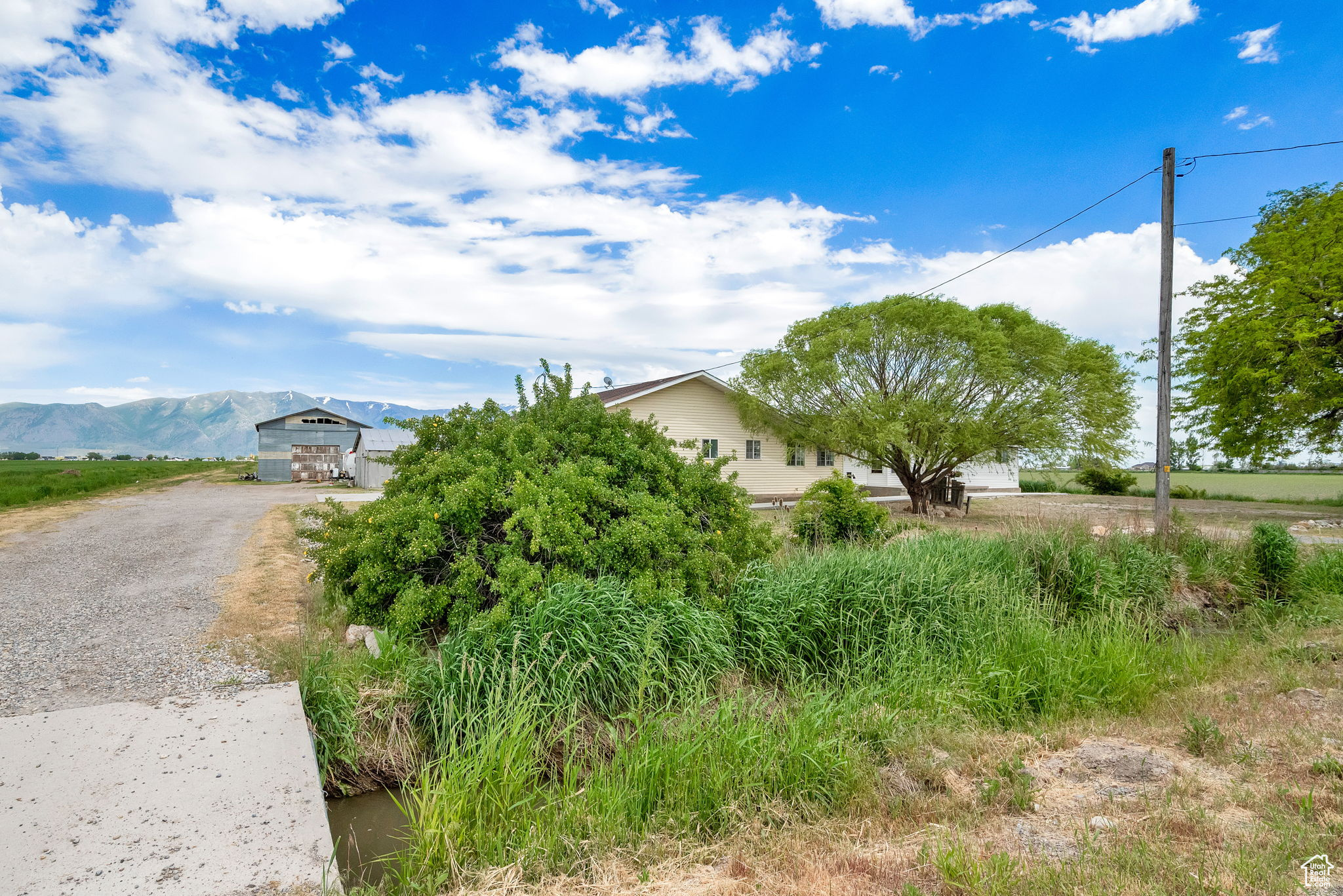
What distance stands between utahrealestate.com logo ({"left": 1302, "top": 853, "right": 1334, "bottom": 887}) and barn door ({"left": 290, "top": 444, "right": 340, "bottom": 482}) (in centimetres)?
4561

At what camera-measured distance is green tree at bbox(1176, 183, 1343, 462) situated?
16531 mm

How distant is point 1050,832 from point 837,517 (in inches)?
297

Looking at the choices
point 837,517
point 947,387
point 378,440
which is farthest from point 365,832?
point 378,440

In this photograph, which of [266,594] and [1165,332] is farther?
[1165,332]

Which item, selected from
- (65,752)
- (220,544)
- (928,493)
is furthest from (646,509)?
(928,493)

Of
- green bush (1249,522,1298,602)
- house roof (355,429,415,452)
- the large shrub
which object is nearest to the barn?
house roof (355,429,415,452)

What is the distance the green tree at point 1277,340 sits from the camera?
1653 centimetres

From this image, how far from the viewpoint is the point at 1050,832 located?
3.09m

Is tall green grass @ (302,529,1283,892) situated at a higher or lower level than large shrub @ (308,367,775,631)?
lower

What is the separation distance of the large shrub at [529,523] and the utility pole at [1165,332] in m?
8.39

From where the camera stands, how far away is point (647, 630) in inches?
192

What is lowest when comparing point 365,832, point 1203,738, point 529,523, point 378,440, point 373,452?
point 365,832

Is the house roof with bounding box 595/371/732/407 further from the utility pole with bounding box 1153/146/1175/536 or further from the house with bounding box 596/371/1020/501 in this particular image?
the utility pole with bounding box 1153/146/1175/536

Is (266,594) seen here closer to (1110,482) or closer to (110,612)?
(110,612)
